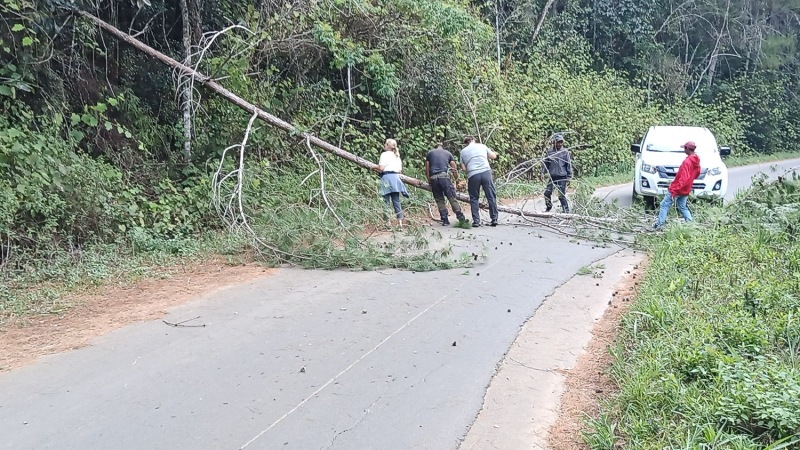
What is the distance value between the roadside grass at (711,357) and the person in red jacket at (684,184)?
2948mm

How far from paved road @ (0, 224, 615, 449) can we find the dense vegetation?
7.03ft

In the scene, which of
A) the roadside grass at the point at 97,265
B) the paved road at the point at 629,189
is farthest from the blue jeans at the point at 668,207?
the roadside grass at the point at 97,265

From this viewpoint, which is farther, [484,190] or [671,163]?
[671,163]

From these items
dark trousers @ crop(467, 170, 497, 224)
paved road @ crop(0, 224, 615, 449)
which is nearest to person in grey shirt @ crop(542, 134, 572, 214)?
dark trousers @ crop(467, 170, 497, 224)

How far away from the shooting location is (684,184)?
10.7 meters

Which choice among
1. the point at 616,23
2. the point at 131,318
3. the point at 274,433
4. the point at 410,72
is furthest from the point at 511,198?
the point at 616,23

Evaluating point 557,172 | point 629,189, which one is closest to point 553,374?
point 557,172

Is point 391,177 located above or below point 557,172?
above

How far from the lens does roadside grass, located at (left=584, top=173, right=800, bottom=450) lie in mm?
3680

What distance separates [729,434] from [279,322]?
4.26 meters

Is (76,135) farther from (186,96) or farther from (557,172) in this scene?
(557,172)

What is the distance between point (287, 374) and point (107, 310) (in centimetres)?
279

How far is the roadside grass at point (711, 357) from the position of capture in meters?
3.68

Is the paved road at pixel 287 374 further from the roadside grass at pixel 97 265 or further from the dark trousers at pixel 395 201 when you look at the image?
the dark trousers at pixel 395 201
